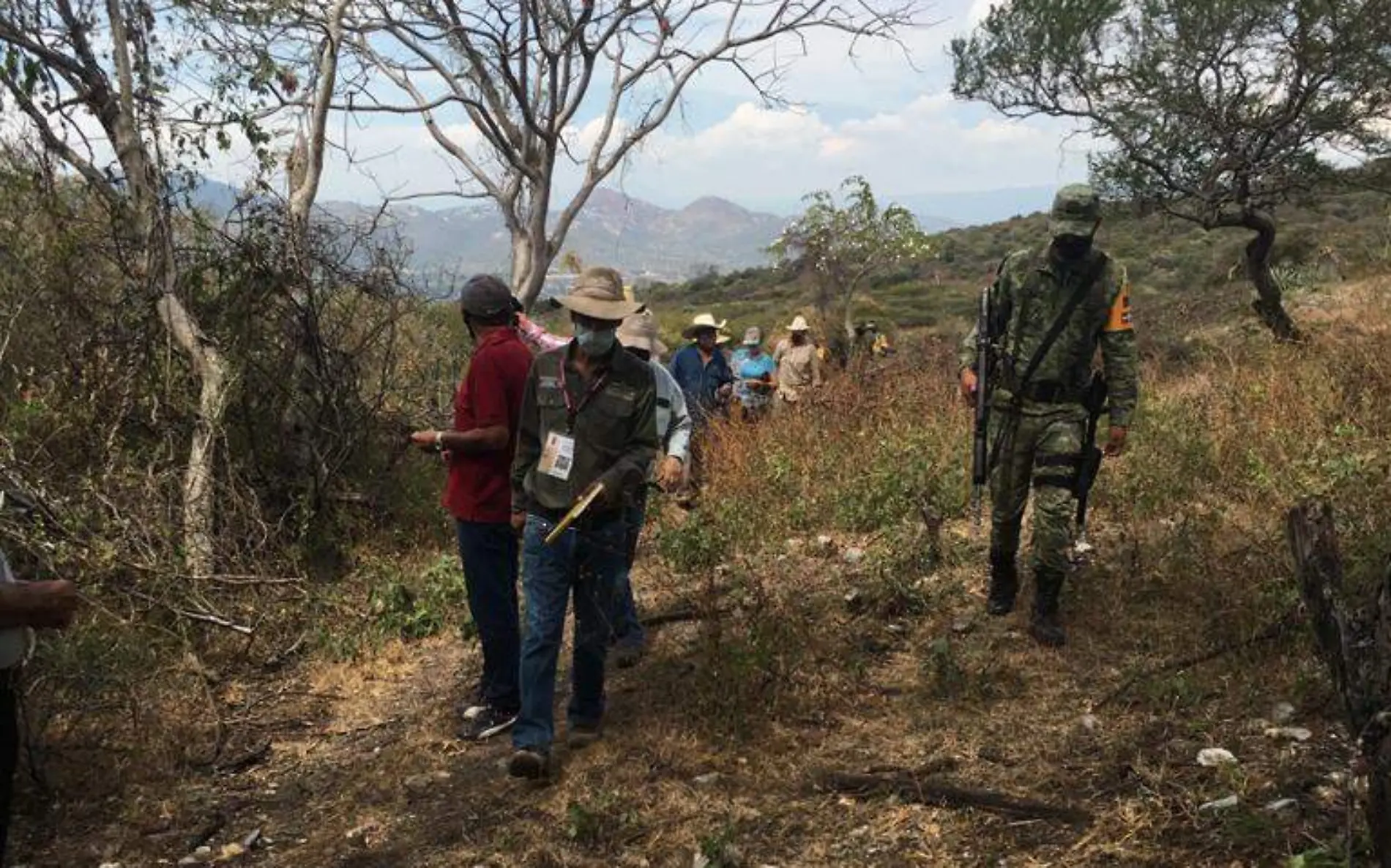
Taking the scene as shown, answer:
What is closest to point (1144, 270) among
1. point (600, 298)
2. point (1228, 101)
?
point (1228, 101)

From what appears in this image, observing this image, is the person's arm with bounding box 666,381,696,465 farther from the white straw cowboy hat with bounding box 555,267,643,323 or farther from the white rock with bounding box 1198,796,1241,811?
the white rock with bounding box 1198,796,1241,811

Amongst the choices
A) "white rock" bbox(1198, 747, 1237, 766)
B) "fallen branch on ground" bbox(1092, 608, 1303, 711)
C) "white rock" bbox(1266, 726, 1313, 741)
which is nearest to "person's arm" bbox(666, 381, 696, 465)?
"fallen branch on ground" bbox(1092, 608, 1303, 711)

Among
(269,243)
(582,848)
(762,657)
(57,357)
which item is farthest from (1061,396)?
(57,357)

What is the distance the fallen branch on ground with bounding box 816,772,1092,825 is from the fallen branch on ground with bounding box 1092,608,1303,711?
2.59 feet

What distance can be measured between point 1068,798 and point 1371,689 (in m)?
1.05

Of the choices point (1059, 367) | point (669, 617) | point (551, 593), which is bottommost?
point (669, 617)

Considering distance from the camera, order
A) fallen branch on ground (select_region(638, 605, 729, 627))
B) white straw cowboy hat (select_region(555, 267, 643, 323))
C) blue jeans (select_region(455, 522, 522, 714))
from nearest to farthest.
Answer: white straw cowboy hat (select_region(555, 267, 643, 323)) → blue jeans (select_region(455, 522, 522, 714)) → fallen branch on ground (select_region(638, 605, 729, 627))

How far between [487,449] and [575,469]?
0.51 metres

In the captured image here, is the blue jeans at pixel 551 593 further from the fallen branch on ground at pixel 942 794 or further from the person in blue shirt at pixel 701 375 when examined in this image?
the person in blue shirt at pixel 701 375

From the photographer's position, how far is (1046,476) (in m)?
4.19

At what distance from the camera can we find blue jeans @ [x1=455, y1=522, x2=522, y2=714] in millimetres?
3988

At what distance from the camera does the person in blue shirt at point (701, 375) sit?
774cm

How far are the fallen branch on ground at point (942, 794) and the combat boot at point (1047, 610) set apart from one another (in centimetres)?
127

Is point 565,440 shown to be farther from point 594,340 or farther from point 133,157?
point 133,157
